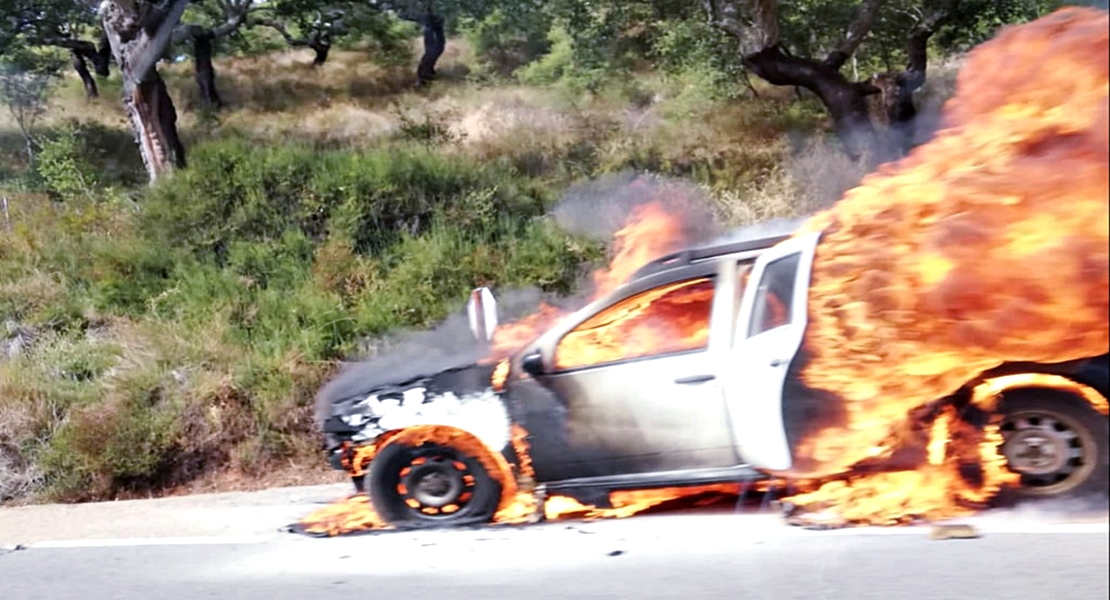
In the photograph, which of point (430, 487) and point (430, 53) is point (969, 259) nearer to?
point (430, 487)

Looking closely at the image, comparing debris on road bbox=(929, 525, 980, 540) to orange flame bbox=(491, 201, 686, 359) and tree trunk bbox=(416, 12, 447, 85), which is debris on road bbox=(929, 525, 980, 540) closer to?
orange flame bbox=(491, 201, 686, 359)

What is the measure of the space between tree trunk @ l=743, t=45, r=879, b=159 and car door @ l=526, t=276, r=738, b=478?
44.0 inches

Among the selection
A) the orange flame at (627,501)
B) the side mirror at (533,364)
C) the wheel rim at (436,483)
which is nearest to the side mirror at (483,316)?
the side mirror at (533,364)

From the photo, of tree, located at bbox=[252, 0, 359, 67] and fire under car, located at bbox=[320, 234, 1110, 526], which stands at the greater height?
tree, located at bbox=[252, 0, 359, 67]

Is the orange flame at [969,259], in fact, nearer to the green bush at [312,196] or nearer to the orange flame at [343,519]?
the orange flame at [343,519]

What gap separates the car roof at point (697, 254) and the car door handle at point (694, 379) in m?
0.54

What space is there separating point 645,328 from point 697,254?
414 mm

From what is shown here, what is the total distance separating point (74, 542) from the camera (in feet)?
23.4

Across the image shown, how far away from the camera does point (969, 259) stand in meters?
3.51

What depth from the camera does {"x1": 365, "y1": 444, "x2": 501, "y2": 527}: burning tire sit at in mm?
5531

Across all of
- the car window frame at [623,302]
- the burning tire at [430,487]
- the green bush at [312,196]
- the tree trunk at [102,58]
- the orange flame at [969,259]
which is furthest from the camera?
the tree trunk at [102,58]

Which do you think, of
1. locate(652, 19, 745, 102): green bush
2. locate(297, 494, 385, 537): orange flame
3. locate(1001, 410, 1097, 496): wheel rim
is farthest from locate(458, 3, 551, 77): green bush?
locate(1001, 410, 1097, 496): wheel rim

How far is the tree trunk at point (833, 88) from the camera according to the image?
18.4 feet

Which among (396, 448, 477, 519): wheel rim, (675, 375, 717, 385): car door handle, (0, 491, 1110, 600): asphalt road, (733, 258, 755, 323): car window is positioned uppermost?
(733, 258, 755, 323): car window
